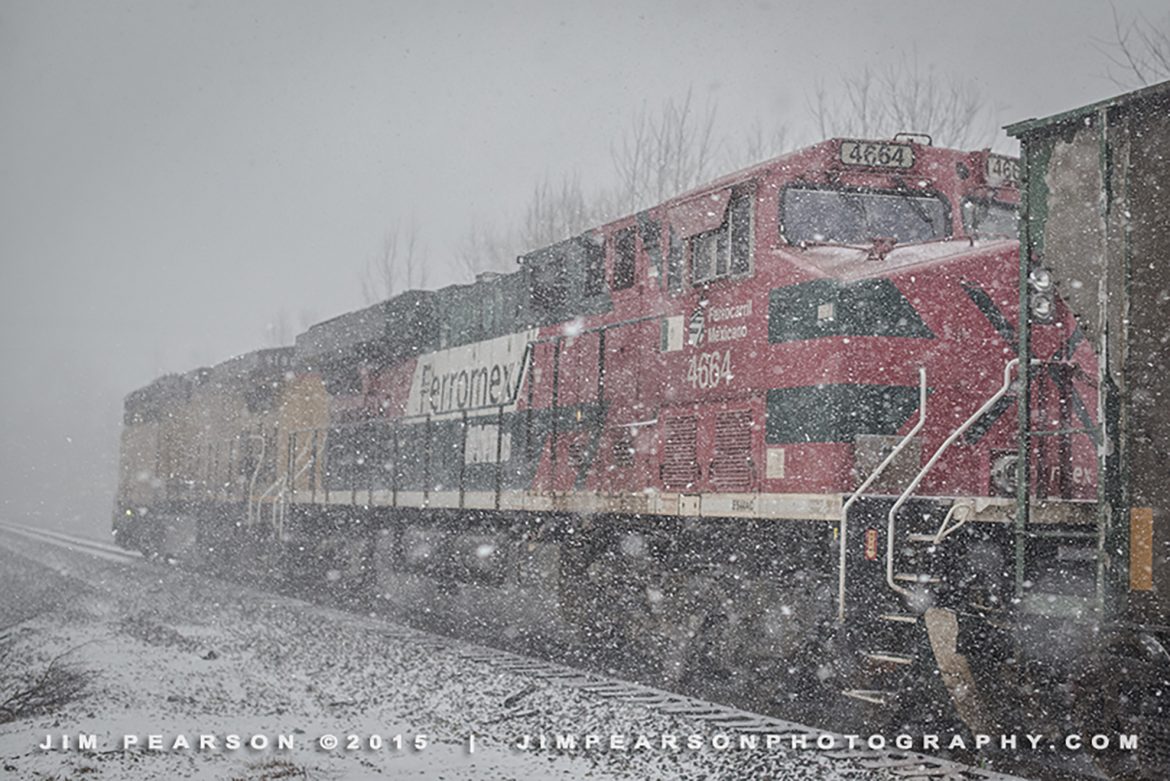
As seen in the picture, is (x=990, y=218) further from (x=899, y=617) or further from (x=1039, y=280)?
(x=899, y=617)

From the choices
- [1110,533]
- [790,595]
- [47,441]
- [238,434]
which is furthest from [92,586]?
[47,441]

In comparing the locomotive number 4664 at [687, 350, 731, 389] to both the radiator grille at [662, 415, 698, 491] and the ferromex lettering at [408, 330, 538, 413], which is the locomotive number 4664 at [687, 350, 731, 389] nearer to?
the radiator grille at [662, 415, 698, 491]

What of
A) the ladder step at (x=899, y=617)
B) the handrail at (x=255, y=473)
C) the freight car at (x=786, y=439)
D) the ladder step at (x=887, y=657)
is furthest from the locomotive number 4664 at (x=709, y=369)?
the handrail at (x=255, y=473)

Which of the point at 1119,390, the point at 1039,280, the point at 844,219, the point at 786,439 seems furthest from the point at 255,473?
the point at 1119,390

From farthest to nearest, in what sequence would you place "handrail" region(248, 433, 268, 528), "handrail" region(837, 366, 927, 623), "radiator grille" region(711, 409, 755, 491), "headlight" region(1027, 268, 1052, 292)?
"handrail" region(248, 433, 268, 528), "radiator grille" region(711, 409, 755, 491), "handrail" region(837, 366, 927, 623), "headlight" region(1027, 268, 1052, 292)

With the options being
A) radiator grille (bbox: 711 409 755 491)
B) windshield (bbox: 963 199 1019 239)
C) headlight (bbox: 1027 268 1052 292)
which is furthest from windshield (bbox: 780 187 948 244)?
headlight (bbox: 1027 268 1052 292)

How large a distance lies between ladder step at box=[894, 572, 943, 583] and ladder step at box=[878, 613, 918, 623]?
0.21 m

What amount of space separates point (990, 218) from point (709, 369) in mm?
2388

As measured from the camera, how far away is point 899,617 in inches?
275

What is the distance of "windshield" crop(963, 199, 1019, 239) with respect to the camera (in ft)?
29.0

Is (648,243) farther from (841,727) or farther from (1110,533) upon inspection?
(1110,533)

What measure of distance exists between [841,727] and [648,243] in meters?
4.28

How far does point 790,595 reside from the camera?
7.98m

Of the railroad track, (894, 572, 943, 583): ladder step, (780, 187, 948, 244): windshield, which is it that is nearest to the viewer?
(894, 572, 943, 583): ladder step
